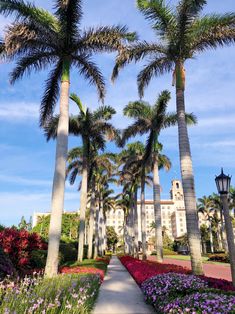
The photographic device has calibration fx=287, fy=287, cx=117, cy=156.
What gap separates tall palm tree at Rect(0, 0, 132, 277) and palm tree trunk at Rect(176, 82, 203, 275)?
4395 mm

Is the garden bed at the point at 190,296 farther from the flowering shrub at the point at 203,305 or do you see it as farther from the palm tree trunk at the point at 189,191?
the palm tree trunk at the point at 189,191

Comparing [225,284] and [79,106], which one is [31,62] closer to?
[79,106]

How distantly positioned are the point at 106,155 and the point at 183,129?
2133cm

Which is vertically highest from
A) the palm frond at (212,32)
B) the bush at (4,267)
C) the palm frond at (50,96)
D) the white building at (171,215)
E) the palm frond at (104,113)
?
the white building at (171,215)

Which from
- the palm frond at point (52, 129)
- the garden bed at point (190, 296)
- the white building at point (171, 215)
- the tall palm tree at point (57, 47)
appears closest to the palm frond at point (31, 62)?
the tall palm tree at point (57, 47)

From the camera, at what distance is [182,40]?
494 inches

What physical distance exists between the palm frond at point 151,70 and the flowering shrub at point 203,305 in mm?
11094

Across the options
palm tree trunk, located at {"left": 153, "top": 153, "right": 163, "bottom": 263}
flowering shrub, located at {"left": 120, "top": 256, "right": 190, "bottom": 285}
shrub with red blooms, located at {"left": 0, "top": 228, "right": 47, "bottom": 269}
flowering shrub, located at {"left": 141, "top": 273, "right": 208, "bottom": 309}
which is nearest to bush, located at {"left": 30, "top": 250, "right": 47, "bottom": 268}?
shrub with red blooms, located at {"left": 0, "top": 228, "right": 47, "bottom": 269}

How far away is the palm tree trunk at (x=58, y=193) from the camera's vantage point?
10.5 meters

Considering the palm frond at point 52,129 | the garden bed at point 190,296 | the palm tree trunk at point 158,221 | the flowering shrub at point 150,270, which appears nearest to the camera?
the garden bed at point 190,296

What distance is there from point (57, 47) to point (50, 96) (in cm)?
271

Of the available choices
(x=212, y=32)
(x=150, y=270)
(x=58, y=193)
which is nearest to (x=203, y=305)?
(x=58, y=193)

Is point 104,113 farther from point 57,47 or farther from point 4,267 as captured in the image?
point 4,267

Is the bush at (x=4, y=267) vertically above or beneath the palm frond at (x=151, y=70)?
beneath
